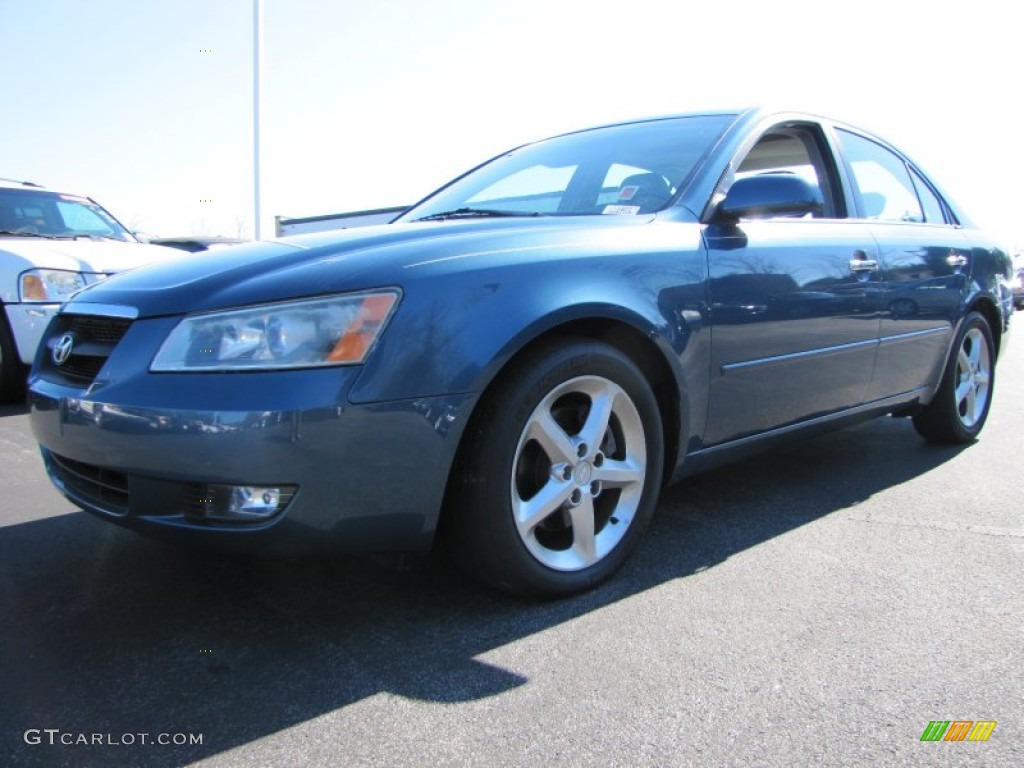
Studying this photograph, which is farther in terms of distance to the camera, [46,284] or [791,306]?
[46,284]

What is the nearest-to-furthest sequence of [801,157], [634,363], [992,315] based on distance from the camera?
[634,363]
[801,157]
[992,315]

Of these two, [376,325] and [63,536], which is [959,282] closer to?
[376,325]

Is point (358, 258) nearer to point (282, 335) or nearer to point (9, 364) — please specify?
point (282, 335)

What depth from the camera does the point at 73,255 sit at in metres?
5.38

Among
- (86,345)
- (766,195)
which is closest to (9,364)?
(86,345)

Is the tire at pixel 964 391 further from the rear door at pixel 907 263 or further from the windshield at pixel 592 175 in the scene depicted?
the windshield at pixel 592 175

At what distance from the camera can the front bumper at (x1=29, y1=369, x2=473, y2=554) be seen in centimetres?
188

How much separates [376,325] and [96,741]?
1.05 metres

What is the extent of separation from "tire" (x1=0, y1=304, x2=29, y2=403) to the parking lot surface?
8.31ft

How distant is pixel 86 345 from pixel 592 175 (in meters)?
1.89

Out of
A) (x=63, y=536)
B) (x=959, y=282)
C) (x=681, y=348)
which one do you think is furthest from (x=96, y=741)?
(x=959, y=282)

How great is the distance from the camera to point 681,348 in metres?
2.57

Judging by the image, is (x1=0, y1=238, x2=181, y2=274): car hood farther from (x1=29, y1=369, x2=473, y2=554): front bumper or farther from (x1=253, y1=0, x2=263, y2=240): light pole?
(x1=253, y1=0, x2=263, y2=240): light pole

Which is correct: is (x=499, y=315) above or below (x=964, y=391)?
above
